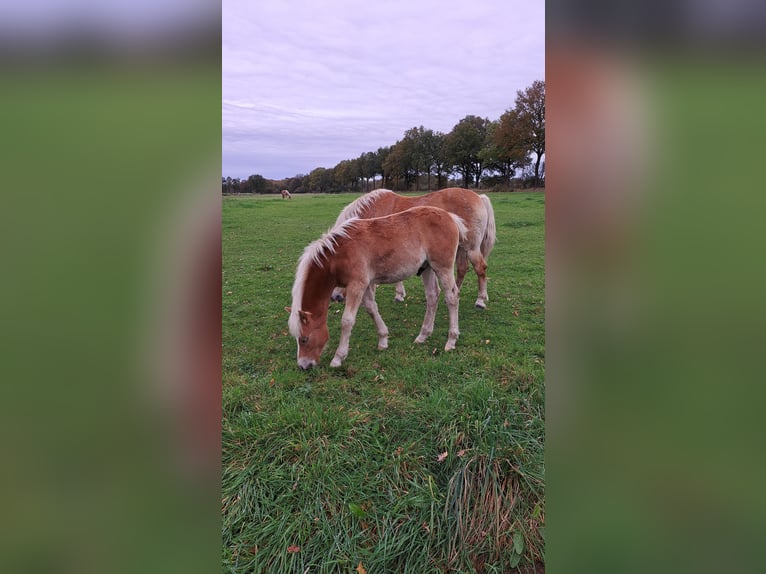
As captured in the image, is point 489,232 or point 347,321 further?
point 347,321

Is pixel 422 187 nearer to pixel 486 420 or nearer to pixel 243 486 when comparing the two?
pixel 486 420

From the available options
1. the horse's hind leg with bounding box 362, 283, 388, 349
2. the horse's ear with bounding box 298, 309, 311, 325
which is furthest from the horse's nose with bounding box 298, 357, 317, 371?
the horse's hind leg with bounding box 362, 283, 388, 349

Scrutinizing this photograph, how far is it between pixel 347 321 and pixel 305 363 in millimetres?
646

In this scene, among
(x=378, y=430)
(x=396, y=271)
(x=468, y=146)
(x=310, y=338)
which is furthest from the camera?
(x=396, y=271)

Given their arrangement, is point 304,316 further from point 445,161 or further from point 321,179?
point 445,161

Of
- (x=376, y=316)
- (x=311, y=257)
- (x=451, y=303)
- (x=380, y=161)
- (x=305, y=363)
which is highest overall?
(x=380, y=161)

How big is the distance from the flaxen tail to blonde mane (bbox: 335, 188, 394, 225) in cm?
83

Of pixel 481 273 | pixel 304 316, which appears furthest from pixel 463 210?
pixel 304 316

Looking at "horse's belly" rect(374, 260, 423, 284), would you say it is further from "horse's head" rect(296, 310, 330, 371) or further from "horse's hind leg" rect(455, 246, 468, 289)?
"horse's head" rect(296, 310, 330, 371)

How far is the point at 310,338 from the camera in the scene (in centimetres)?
348
